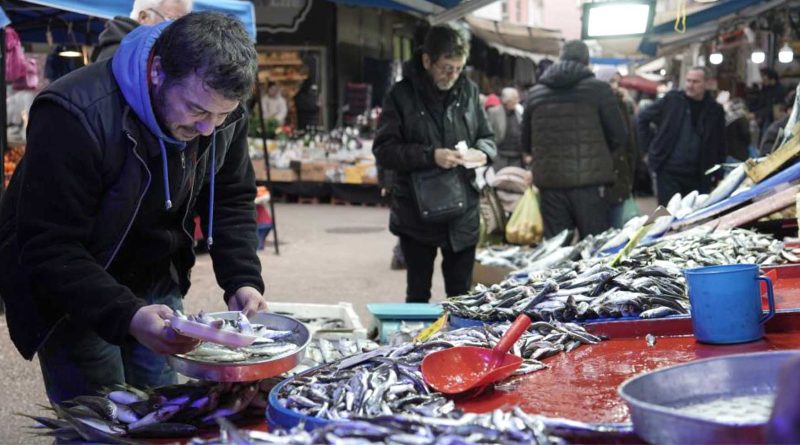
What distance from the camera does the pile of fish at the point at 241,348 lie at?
10.3ft

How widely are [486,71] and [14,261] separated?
81.7ft

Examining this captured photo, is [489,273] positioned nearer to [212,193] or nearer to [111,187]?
[212,193]

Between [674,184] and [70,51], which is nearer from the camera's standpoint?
[674,184]

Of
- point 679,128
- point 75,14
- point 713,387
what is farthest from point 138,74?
point 75,14

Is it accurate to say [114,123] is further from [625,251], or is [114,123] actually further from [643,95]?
[643,95]

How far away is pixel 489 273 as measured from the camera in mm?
8617

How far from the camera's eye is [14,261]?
3363 millimetres

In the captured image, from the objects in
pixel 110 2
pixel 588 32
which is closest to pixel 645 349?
pixel 110 2

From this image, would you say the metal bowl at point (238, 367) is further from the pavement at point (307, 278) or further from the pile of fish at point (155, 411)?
the pavement at point (307, 278)

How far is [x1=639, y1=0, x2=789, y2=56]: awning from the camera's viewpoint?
14.6 meters

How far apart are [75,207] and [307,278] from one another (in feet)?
25.2

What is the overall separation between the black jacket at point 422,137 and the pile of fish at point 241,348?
10.4 feet

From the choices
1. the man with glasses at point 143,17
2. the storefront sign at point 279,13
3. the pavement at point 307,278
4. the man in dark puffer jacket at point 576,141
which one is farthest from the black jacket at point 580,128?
the storefront sign at point 279,13

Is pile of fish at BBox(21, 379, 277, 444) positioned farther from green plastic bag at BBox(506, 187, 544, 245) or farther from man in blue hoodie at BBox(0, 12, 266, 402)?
green plastic bag at BBox(506, 187, 544, 245)
